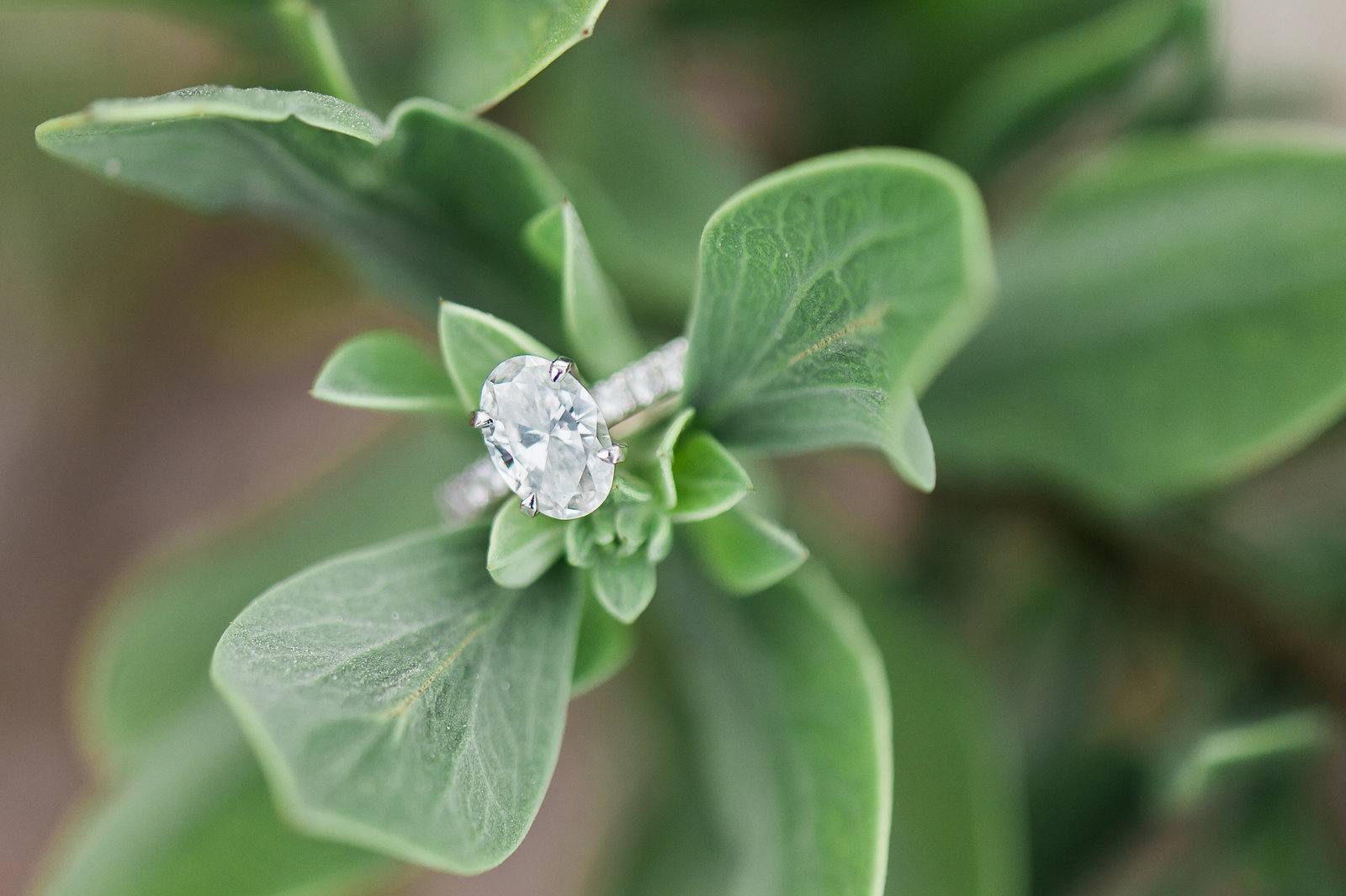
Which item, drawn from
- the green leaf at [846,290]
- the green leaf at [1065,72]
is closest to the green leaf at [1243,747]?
the green leaf at [846,290]

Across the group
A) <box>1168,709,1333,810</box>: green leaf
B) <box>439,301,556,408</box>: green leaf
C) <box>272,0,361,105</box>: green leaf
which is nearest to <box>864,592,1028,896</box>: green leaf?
<box>1168,709,1333,810</box>: green leaf

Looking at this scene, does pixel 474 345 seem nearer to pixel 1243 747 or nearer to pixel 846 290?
pixel 846 290

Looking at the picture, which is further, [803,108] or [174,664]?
[803,108]

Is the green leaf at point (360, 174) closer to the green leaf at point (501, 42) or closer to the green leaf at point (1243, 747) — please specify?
the green leaf at point (501, 42)

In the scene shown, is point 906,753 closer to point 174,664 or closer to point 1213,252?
point 1213,252

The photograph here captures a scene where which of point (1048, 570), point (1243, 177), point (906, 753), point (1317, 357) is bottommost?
point (1048, 570)

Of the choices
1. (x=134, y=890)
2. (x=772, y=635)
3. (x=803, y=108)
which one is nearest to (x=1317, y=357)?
(x=772, y=635)
